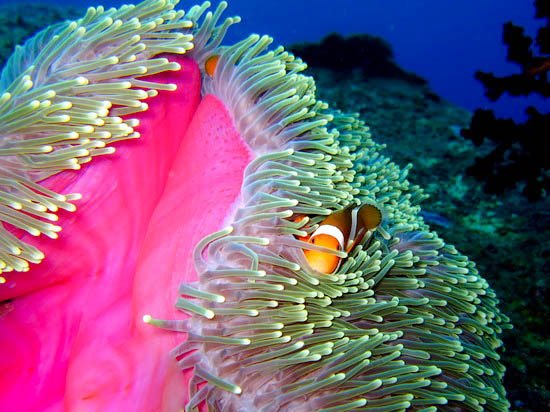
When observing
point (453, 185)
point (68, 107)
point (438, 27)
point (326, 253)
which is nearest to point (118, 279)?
point (68, 107)

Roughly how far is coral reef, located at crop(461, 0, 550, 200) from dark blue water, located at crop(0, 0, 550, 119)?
169ft

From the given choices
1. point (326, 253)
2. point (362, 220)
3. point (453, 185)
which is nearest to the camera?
point (326, 253)

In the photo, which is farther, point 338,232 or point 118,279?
point 118,279

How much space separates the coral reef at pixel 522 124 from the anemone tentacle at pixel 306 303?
1.56m

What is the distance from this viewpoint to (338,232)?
3.66 ft

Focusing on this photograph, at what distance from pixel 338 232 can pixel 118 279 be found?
2.40 feet

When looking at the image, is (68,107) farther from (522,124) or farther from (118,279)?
(522,124)

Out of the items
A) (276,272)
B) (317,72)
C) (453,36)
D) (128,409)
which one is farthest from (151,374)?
(453,36)

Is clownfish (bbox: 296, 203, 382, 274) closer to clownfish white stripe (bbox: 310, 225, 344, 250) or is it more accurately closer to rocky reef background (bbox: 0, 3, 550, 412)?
clownfish white stripe (bbox: 310, 225, 344, 250)

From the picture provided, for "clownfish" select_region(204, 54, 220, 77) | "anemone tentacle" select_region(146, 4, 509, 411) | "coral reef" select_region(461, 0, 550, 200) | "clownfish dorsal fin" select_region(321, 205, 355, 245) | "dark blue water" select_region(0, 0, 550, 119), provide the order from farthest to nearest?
"dark blue water" select_region(0, 0, 550, 119) < "coral reef" select_region(461, 0, 550, 200) < "clownfish" select_region(204, 54, 220, 77) < "clownfish dorsal fin" select_region(321, 205, 355, 245) < "anemone tentacle" select_region(146, 4, 509, 411)

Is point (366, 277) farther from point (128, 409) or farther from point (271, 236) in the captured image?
point (128, 409)

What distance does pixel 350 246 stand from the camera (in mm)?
1189

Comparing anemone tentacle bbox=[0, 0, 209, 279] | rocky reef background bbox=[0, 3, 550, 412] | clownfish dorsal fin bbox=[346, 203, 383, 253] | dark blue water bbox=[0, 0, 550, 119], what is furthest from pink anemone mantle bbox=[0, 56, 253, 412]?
dark blue water bbox=[0, 0, 550, 119]

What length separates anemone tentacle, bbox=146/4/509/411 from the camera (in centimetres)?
102
